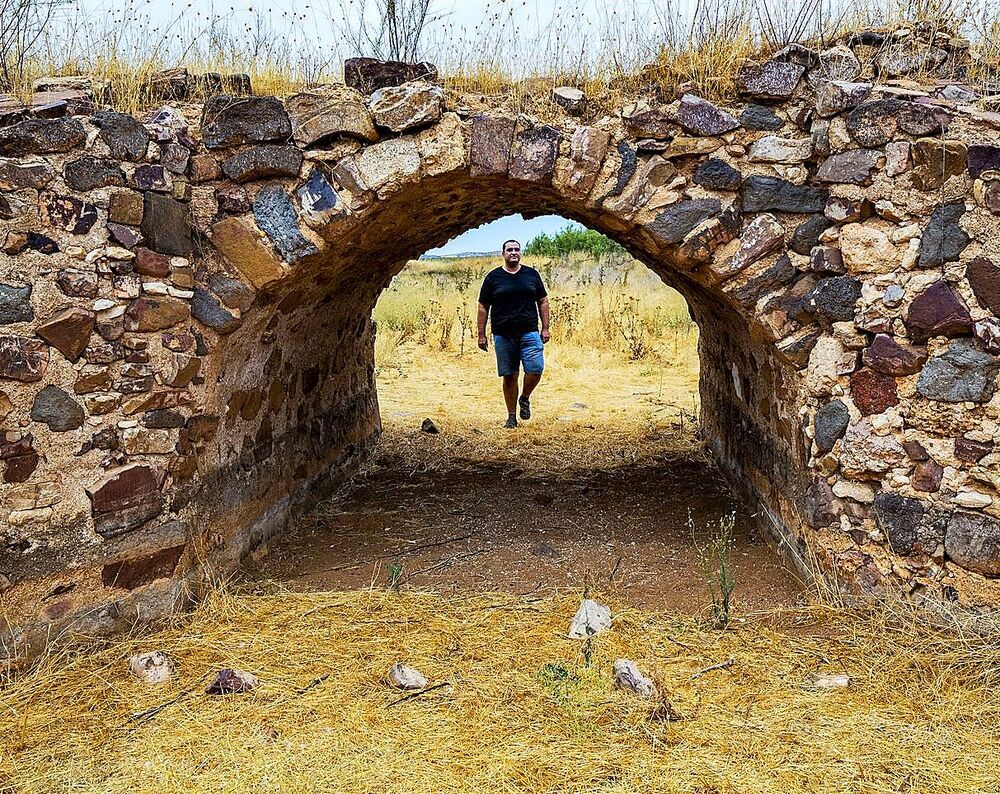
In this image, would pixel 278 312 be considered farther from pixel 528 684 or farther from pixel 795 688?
pixel 795 688

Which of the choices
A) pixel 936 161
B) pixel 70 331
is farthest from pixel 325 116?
pixel 936 161

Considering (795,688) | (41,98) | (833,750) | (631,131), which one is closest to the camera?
(833,750)

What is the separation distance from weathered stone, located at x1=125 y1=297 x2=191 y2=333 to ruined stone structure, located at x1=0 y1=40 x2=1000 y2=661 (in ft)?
0.04

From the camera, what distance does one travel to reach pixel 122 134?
354 cm

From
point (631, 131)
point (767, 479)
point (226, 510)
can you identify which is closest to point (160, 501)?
point (226, 510)

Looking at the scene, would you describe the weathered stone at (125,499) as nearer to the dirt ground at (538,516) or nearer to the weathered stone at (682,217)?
the dirt ground at (538,516)

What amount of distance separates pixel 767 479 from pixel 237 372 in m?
2.97

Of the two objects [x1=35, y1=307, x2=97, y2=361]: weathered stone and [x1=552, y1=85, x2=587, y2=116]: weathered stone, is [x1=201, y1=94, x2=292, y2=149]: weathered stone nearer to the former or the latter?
[x1=35, y1=307, x2=97, y2=361]: weathered stone

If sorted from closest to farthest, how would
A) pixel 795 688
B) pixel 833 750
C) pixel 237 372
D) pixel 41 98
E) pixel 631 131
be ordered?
pixel 833 750, pixel 795 688, pixel 41 98, pixel 631 131, pixel 237 372

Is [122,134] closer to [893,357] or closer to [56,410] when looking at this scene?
[56,410]

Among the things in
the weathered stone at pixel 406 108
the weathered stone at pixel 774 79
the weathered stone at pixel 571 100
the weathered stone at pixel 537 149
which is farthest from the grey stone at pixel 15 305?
the weathered stone at pixel 774 79

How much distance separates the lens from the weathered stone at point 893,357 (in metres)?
3.43

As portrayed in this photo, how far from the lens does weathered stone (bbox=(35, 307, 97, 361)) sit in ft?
11.1

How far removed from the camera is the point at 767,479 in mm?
4691
